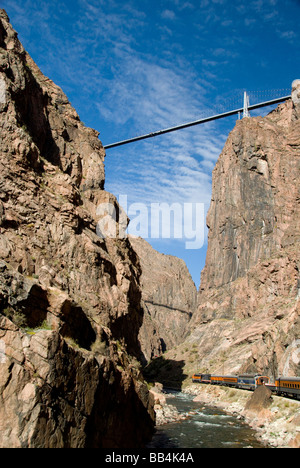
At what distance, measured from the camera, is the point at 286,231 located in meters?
106

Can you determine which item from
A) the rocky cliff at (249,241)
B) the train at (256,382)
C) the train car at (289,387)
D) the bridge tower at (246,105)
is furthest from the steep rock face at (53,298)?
the bridge tower at (246,105)

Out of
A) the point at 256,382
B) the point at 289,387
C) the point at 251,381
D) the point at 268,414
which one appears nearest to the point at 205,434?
the point at 268,414

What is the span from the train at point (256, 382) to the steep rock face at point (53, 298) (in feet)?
47.3

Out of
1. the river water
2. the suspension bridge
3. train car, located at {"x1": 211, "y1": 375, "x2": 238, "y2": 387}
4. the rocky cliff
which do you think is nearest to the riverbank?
the river water

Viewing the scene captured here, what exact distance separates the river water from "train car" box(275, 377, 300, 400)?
5157mm

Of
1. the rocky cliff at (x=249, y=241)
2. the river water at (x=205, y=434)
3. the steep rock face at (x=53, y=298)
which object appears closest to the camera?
the steep rock face at (x=53, y=298)

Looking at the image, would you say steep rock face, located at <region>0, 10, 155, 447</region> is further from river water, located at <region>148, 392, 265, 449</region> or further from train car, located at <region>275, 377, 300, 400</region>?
train car, located at <region>275, 377, 300, 400</region>

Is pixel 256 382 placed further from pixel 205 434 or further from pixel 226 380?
pixel 205 434

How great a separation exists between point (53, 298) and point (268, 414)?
28391mm

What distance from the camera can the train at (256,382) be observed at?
36.2m

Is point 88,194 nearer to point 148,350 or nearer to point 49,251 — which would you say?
point 49,251

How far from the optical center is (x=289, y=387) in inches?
1462

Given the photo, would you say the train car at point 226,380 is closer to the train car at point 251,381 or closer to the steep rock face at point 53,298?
the train car at point 251,381

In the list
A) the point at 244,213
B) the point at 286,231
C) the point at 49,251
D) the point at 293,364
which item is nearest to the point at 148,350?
the point at 244,213
